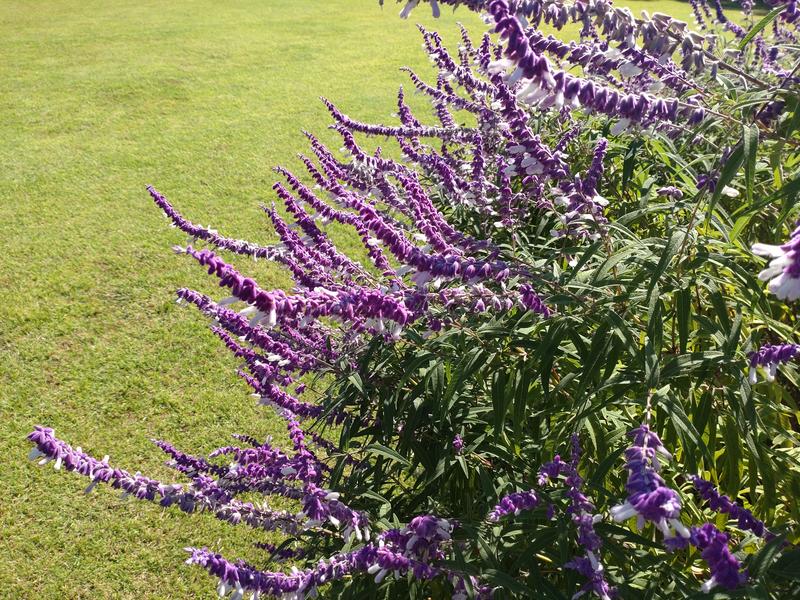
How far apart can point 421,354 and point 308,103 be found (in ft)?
32.4

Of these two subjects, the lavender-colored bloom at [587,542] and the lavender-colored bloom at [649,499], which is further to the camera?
the lavender-colored bloom at [587,542]

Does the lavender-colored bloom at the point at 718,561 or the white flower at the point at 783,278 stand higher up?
the white flower at the point at 783,278

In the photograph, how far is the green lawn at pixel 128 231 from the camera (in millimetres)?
4105

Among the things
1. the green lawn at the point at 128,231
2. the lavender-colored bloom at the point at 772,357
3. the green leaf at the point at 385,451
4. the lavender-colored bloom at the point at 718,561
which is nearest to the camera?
the lavender-colored bloom at the point at 718,561

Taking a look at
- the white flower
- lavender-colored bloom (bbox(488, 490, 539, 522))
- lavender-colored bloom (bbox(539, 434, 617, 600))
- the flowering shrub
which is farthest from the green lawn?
the white flower

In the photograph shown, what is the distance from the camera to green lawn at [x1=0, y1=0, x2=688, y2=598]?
4.11 m

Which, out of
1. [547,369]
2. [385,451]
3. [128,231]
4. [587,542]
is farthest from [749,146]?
[128,231]

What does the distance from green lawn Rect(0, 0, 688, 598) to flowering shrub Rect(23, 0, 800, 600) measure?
5.46 ft

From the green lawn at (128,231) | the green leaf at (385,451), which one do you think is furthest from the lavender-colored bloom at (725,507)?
the green lawn at (128,231)

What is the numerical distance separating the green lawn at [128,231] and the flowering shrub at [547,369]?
1665 mm

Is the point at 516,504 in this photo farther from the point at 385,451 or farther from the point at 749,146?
the point at 749,146

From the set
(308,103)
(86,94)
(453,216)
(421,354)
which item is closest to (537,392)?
(421,354)

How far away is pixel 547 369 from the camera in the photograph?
185 centimetres

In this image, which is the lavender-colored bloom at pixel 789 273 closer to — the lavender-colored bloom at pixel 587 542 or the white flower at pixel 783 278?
the white flower at pixel 783 278
